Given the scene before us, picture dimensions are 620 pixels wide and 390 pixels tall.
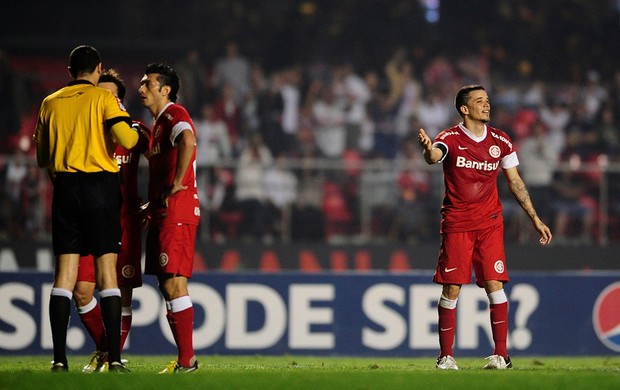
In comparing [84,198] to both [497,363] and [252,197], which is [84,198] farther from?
[252,197]

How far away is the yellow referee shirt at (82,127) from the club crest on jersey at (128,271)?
115cm

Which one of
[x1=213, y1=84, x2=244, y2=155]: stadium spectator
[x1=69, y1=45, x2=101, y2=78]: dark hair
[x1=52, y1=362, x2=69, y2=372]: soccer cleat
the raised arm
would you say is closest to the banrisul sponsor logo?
the raised arm

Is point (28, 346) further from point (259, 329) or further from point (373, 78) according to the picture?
point (373, 78)

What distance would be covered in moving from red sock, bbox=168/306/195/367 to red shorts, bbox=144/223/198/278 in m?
0.27

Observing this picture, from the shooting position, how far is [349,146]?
16578mm

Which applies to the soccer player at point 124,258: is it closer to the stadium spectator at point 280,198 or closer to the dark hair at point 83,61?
the dark hair at point 83,61

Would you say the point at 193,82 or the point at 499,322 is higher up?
the point at 193,82

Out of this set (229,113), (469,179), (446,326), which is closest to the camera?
(446,326)

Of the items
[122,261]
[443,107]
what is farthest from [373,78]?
[122,261]

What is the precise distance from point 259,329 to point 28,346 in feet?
7.55

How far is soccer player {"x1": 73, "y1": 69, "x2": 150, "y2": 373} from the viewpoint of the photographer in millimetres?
8234

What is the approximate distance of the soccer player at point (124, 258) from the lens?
823cm

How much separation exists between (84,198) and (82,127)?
45cm

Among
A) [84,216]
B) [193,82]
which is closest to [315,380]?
[84,216]
